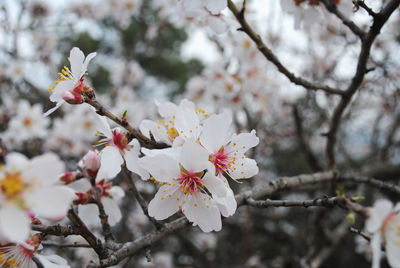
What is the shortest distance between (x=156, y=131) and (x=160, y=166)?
0.18m

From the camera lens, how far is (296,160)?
419 cm

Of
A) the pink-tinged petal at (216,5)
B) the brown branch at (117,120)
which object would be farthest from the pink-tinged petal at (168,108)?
the pink-tinged petal at (216,5)

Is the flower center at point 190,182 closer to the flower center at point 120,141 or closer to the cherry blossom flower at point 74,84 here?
the flower center at point 120,141

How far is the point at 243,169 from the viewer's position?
0.93m

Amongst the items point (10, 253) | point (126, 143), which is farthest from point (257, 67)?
point (10, 253)

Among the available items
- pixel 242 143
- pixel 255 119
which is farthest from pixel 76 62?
pixel 255 119

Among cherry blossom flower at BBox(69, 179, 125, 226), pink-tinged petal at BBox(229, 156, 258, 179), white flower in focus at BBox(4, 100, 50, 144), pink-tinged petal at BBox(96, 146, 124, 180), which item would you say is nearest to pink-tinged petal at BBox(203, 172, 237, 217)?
pink-tinged petal at BBox(229, 156, 258, 179)

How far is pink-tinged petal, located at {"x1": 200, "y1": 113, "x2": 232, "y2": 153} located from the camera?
2.73 feet

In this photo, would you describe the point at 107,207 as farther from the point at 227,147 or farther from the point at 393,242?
the point at 393,242

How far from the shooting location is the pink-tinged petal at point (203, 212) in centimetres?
86

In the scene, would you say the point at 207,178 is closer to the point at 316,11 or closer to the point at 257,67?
the point at 316,11

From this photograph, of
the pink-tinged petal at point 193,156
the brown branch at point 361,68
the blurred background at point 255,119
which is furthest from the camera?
the blurred background at point 255,119

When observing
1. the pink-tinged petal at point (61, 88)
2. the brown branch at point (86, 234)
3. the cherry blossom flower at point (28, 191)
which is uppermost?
the pink-tinged petal at point (61, 88)

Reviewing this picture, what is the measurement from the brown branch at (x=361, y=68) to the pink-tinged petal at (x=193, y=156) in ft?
2.56
